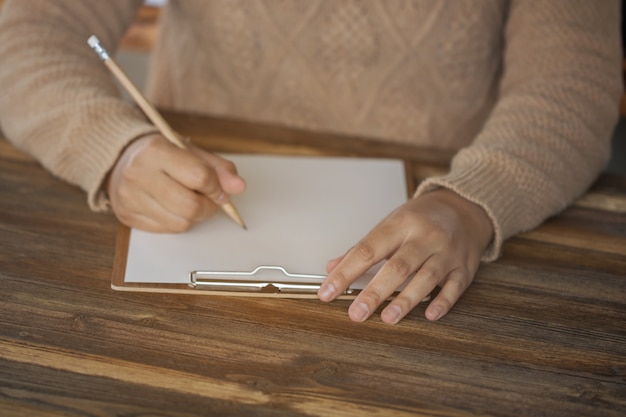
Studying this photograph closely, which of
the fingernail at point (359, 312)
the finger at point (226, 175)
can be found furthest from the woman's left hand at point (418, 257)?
the finger at point (226, 175)

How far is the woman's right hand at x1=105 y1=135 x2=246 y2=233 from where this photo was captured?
2.87 feet

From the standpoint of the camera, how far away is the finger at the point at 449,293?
2.58ft

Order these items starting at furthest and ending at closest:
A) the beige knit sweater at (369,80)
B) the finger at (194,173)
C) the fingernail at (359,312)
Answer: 1. the beige knit sweater at (369,80)
2. the finger at (194,173)
3. the fingernail at (359,312)

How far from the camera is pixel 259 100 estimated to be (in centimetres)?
134

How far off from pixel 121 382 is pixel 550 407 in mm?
372

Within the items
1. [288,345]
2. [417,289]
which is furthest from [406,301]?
[288,345]

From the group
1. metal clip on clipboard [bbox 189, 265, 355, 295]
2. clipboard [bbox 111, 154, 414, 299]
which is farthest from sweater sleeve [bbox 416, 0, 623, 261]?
metal clip on clipboard [bbox 189, 265, 355, 295]

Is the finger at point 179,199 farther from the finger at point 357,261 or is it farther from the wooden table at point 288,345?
the finger at point 357,261

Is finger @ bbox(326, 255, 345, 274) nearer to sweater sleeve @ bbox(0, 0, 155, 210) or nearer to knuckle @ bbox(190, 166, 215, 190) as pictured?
knuckle @ bbox(190, 166, 215, 190)

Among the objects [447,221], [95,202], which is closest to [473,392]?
[447,221]

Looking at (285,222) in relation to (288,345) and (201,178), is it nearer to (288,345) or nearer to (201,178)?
(201,178)

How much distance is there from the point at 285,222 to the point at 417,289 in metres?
0.20

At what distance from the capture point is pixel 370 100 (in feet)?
4.24

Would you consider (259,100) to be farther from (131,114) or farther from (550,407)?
(550,407)
